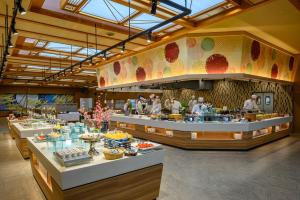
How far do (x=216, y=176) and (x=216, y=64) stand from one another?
12.6 ft

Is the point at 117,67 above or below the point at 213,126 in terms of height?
above

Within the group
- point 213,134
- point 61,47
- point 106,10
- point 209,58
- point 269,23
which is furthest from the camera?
point 61,47

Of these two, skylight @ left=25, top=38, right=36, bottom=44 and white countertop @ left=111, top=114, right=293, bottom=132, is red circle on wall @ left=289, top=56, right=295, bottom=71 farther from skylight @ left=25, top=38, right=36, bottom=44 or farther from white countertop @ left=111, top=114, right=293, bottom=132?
skylight @ left=25, top=38, right=36, bottom=44

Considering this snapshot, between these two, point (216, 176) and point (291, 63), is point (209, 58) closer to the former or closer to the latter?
point (216, 176)

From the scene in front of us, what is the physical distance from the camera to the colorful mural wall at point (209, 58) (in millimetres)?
6703

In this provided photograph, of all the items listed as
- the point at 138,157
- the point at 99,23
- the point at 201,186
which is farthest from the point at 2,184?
the point at 99,23

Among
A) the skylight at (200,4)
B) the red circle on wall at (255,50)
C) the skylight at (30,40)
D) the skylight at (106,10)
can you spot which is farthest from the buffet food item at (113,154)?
the red circle on wall at (255,50)

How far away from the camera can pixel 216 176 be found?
14.0 ft

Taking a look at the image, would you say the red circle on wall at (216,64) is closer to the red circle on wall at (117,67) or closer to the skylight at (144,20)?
the skylight at (144,20)

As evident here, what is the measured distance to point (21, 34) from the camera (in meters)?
6.07

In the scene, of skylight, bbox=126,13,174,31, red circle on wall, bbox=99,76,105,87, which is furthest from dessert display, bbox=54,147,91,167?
red circle on wall, bbox=99,76,105,87

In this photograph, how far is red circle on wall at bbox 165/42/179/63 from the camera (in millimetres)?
7124

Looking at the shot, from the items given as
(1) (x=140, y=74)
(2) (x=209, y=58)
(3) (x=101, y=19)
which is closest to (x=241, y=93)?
(2) (x=209, y=58)

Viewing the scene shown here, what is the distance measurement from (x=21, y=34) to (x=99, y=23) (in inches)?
96.9
